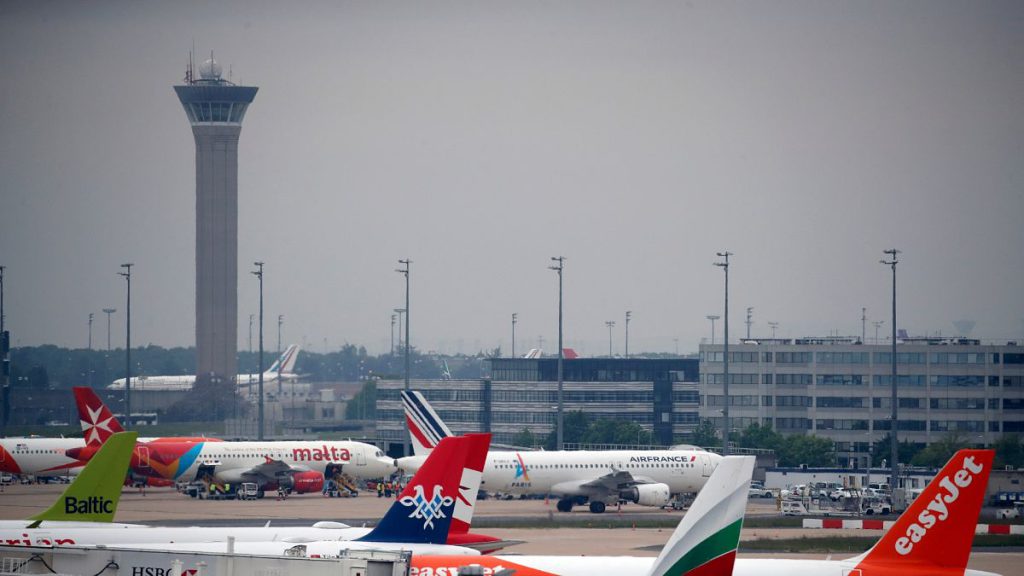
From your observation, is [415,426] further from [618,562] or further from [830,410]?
[830,410]

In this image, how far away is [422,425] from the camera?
9662cm

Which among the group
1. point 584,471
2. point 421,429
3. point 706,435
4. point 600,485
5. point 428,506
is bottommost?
point 706,435

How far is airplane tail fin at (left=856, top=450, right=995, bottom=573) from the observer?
120 feet

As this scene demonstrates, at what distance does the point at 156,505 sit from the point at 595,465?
96.8 feet

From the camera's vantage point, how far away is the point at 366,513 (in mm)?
90250

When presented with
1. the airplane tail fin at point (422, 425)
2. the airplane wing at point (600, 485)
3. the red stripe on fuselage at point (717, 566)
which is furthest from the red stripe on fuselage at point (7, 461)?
the red stripe on fuselage at point (717, 566)

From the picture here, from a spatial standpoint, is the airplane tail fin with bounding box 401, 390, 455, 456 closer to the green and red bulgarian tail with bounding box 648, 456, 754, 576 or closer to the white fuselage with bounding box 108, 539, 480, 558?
the white fuselage with bounding box 108, 539, 480, 558

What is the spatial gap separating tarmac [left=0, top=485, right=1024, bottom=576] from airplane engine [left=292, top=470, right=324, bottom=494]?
2.58 ft


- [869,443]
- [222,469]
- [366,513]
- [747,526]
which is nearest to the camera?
[747,526]

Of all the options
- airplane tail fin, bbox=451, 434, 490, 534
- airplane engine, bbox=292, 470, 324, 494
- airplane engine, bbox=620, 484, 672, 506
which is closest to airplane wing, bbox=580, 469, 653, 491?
airplane engine, bbox=620, 484, 672, 506

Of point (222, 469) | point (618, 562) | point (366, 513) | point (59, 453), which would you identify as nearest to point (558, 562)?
point (618, 562)

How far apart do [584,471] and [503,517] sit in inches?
401

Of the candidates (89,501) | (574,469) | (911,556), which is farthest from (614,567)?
(574,469)

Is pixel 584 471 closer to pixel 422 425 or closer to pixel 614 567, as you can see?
pixel 422 425
